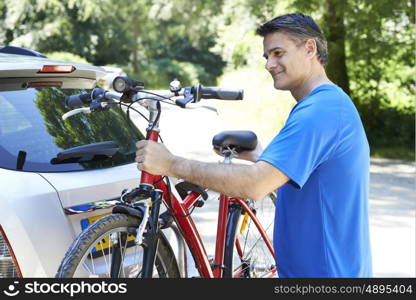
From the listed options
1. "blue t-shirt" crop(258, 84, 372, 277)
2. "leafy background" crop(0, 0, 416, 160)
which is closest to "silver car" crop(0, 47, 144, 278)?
"blue t-shirt" crop(258, 84, 372, 277)

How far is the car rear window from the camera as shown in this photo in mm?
3184

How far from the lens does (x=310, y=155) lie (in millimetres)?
2439

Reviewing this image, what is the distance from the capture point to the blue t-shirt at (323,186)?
245 centimetres

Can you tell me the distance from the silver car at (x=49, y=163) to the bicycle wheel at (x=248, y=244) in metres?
0.72

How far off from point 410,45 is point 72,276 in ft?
43.4

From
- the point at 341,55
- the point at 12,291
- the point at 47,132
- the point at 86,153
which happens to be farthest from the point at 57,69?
the point at 341,55

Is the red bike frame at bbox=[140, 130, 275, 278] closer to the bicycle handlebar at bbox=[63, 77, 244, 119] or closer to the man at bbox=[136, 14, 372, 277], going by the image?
the bicycle handlebar at bbox=[63, 77, 244, 119]

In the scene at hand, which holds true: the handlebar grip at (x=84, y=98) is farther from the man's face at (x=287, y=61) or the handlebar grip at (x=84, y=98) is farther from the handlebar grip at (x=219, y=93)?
the man's face at (x=287, y=61)

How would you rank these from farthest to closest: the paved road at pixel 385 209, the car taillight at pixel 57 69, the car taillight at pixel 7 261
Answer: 1. the paved road at pixel 385 209
2. the car taillight at pixel 57 69
3. the car taillight at pixel 7 261

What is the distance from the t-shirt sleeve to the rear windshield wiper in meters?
1.15

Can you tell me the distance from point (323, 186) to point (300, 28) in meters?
0.60

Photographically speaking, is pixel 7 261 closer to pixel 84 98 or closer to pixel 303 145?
pixel 84 98

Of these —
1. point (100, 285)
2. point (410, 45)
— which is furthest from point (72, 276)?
point (410, 45)

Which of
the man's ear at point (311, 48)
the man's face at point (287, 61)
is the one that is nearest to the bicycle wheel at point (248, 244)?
the man's face at point (287, 61)
